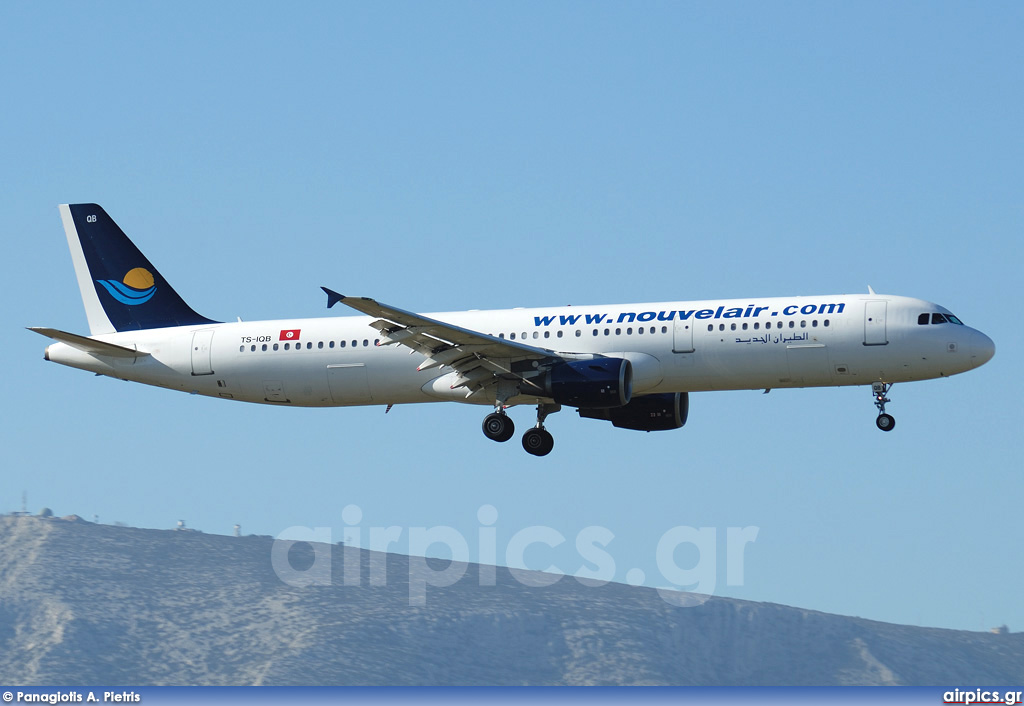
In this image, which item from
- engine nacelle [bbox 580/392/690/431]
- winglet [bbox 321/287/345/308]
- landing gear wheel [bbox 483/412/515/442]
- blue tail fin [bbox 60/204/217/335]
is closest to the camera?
winglet [bbox 321/287/345/308]

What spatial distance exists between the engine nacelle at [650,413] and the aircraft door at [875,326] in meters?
8.61

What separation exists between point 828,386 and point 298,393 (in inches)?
764

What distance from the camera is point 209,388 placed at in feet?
174

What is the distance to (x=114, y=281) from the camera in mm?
56844

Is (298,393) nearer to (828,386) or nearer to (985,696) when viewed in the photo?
(828,386)

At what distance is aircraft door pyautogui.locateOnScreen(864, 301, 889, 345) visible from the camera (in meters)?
46.1

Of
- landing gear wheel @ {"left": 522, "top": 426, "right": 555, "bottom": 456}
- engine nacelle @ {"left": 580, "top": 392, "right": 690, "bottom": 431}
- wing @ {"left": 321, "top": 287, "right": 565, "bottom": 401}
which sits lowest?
landing gear wheel @ {"left": 522, "top": 426, "right": 555, "bottom": 456}

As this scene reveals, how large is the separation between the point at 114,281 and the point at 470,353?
17.8 metres

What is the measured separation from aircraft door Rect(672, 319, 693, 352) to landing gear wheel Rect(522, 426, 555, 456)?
264 inches

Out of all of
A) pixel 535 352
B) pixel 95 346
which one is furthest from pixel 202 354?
pixel 535 352

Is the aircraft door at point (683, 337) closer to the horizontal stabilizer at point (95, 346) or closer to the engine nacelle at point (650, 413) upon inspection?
the engine nacelle at point (650, 413)

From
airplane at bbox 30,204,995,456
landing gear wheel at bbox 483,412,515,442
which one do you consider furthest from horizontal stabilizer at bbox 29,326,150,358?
landing gear wheel at bbox 483,412,515,442

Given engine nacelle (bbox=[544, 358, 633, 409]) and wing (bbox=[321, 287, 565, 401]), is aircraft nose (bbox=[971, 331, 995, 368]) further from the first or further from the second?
wing (bbox=[321, 287, 565, 401])

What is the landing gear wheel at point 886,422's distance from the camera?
4779 cm
